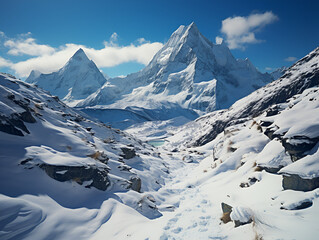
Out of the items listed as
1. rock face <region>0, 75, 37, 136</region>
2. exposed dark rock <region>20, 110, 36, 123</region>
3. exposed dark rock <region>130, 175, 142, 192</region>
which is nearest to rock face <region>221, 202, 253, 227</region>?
exposed dark rock <region>130, 175, 142, 192</region>

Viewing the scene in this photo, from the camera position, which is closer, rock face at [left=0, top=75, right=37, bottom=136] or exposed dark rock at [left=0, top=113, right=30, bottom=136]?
exposed dark rock at [left=0, top=113, right=30, bottom=136]

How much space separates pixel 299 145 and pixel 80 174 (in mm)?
20760

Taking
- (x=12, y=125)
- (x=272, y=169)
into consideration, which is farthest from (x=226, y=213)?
(x=12, y=125)

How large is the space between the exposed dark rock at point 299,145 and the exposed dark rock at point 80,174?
18.7 metres

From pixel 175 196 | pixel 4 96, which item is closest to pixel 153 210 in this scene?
pixel 175 196

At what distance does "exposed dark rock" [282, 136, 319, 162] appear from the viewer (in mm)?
14848

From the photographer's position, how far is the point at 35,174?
14969 millimetres

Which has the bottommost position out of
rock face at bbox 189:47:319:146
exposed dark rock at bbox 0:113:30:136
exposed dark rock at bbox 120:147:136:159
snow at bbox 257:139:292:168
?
snow at bbox 257:139:292:168

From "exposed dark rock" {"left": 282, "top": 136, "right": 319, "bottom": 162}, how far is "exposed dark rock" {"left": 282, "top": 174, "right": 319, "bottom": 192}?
3.64m

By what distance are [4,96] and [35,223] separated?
18.5 meters

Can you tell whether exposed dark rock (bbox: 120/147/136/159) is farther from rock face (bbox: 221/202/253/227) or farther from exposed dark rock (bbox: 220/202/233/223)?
rock face (bbox: 221/202/253/227)

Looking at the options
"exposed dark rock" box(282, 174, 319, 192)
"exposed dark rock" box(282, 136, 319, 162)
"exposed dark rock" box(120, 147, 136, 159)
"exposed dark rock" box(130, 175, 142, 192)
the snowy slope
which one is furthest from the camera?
"exposed dark rock" box(120, 147, 136, 159)

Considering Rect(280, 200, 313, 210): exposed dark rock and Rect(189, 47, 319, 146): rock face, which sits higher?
Rect(189, 47, 319, 146): rock face

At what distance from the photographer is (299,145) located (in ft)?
50.3
